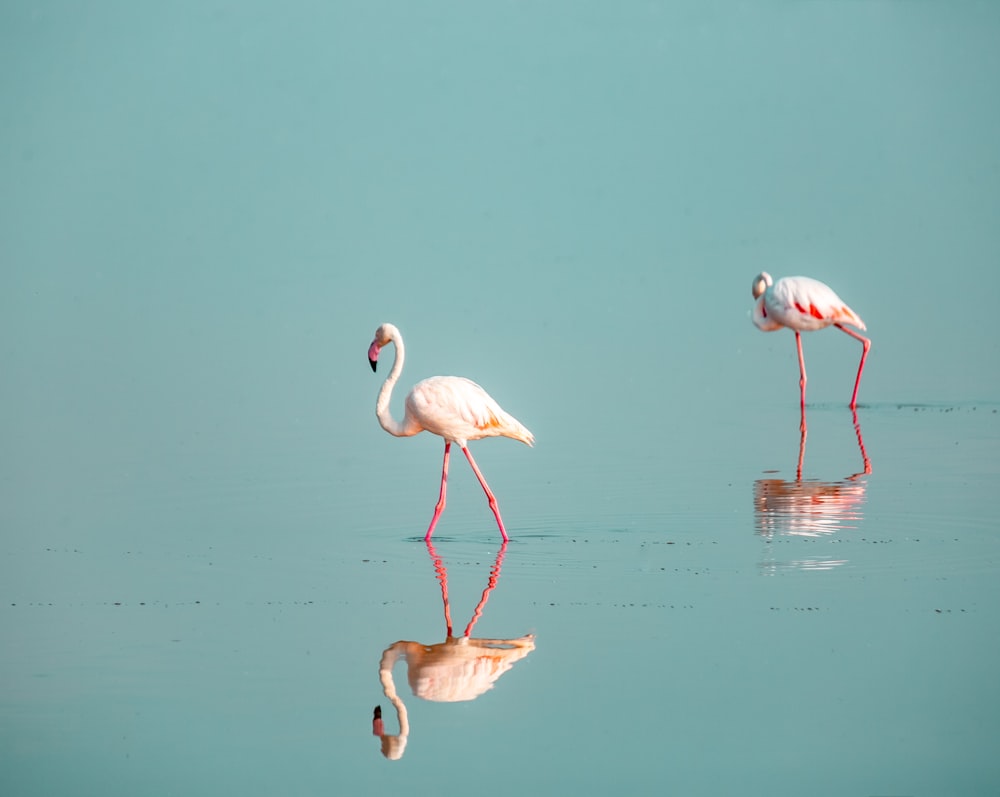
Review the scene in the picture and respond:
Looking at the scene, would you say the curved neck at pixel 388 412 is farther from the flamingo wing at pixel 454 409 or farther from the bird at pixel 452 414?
the flamingo wing at pixel 454 409

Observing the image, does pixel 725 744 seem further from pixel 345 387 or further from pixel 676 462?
pixel 345 387

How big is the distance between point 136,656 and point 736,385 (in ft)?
32.8

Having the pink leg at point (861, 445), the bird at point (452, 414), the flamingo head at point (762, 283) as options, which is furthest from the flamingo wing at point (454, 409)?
the flamingo head at point (762, 283)

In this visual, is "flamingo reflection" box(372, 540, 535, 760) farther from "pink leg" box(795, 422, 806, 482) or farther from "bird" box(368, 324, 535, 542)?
"pink leg" box(795, 422, 806, 482)

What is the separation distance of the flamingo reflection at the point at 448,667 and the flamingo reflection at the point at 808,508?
5.79 feet

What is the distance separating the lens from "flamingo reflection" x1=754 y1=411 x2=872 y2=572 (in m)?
8.48

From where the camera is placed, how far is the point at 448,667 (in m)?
6.20

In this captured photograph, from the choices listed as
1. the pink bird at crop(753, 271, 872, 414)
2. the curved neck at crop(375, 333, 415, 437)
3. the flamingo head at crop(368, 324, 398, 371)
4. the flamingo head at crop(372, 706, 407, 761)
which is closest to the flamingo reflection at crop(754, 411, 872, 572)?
the curved neck at crop(375, 333, 415, 437)

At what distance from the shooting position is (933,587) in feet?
23.6

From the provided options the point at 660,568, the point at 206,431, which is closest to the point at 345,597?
the point at 660,568

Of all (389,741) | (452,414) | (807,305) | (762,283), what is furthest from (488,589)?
(762,283)

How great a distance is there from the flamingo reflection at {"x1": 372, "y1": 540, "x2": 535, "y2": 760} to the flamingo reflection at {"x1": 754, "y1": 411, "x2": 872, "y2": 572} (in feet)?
5.79

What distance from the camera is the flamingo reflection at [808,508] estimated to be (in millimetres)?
8477

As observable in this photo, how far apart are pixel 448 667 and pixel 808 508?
363 cm
